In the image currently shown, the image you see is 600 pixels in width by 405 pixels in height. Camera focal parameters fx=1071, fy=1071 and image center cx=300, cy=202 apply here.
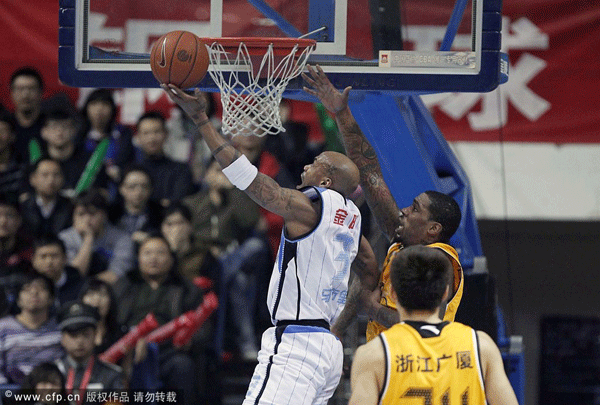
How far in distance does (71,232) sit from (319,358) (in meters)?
4.46

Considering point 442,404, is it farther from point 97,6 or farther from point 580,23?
Answer: point 580,23

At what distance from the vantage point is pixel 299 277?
209 inches

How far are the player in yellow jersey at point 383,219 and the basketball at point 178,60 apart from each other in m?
0.75

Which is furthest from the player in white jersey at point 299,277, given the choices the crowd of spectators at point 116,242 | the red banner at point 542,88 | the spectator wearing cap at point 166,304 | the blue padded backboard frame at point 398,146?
the red banner at point 542,88

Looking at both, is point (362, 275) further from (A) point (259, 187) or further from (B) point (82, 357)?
(B) point (82, 357)

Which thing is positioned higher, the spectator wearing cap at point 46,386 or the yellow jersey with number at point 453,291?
the yellow jersey with number at point 453,291

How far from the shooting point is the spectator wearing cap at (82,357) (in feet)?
25.7

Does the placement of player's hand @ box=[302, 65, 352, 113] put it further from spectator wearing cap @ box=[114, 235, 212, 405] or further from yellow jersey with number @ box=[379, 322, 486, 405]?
spectator wearing cap @ box=[114, 235, 212, 405]

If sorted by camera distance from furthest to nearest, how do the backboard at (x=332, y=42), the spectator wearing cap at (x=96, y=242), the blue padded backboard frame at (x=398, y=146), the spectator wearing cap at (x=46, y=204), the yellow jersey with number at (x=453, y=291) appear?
the spectator wearing cap at (x=46, y=204)
the spectator wearing cap at (x=96, y=242)
the blue padded backboard frame at (x=398, y=146)
the backboard at (x=332, y=42)
the yellow jersey with number at (x=453, y=291)

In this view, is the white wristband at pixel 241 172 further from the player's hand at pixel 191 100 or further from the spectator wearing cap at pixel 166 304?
the spectator wearing cap at pixel 166 304

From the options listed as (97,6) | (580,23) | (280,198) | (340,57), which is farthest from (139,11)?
(580,23)

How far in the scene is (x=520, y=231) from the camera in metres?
11.2

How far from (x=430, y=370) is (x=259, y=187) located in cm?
147

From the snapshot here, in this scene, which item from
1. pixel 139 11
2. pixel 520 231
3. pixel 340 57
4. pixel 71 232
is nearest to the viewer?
pixel 340 57
